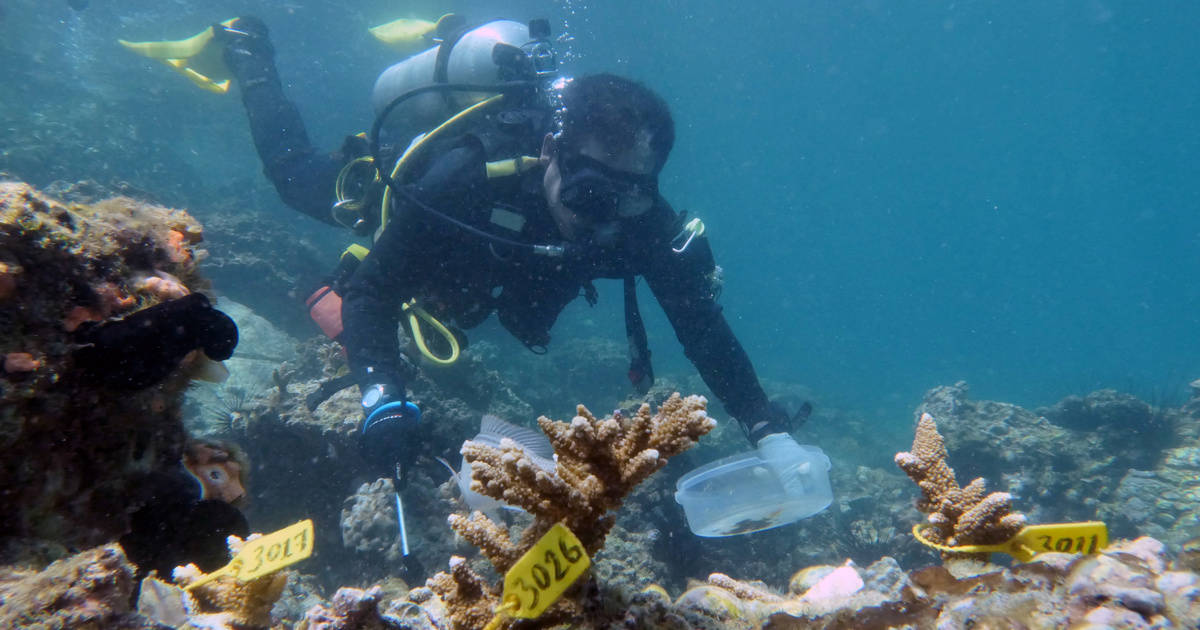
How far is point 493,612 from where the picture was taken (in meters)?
1.37

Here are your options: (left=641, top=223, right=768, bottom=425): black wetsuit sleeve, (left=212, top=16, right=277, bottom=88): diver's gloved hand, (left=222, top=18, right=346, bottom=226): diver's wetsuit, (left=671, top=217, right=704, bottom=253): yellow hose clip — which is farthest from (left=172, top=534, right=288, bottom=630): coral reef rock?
(left=212, top=16, right=277, bottom=88): diver's gloved hand

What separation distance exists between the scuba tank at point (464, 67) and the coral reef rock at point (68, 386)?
5.03 metres

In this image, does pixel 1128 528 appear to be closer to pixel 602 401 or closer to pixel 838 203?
pixel 602 401

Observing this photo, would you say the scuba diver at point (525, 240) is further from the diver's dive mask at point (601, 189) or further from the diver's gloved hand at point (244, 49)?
the diver's gloved hand at point (244, 49)

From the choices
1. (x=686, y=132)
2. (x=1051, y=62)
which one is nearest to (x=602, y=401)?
(x=686, y=132)

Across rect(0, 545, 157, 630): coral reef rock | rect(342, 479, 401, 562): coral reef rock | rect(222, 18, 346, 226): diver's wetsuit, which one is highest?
rect(0, 545, 157, 630): coral reef rock

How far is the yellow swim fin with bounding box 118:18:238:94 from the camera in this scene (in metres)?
8.47

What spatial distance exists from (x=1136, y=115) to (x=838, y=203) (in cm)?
4618

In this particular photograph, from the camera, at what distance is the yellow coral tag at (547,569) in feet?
3.81

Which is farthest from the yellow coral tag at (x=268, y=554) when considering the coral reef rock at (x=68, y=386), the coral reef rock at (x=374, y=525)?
the coral reef rock at (x=374, y=525)

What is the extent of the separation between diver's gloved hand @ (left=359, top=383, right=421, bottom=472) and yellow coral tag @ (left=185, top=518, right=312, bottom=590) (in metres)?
2.05

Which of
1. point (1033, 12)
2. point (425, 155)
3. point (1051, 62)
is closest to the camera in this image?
point (425, 155)

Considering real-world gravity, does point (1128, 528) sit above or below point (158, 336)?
below

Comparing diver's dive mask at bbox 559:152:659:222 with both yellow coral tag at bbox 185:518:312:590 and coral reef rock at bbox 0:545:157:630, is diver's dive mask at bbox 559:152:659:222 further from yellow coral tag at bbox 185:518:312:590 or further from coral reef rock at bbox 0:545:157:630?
coral reef rock at bbox 0:545:157:630
